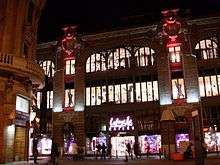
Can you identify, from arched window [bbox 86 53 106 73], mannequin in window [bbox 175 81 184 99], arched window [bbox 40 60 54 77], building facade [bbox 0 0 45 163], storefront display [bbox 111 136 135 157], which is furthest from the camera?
arched window [bbox 40 60 54 77]

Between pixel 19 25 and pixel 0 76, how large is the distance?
4623mm

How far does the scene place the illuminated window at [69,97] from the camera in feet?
137

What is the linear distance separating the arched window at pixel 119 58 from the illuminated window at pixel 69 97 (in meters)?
6.19

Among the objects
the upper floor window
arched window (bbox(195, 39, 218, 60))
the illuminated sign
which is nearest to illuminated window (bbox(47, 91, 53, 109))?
the illuminated sign

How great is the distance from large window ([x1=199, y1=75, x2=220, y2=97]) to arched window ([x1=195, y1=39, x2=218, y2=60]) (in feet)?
8.44

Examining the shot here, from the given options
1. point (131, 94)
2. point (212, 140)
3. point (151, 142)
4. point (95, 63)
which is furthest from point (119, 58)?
point (212, 140)

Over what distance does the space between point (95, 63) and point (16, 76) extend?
66.9 feet

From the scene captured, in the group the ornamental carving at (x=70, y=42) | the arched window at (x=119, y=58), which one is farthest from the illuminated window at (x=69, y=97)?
the arched window at (x=119, y=58)

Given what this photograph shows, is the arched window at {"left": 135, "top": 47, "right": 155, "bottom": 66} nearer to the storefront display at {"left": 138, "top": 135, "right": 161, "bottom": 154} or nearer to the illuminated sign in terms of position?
the illuminated sign

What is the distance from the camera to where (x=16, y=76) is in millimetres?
22016

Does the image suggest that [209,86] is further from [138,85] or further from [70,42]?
[70,42]

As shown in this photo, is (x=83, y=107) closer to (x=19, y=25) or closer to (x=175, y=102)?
(x=175, y=102)

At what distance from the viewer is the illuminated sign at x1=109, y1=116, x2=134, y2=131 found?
38.8 m

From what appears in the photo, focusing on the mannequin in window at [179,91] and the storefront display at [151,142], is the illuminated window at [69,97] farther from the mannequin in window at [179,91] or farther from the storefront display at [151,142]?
the mannequin in window at [179,91]
